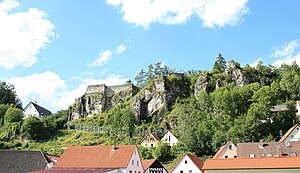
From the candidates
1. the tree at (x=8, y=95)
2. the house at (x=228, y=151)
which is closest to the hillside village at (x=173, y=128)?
the house at (x=228, y=151)

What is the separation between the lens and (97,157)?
42906mm

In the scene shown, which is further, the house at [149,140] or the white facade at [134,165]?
→ the house at [149,140]

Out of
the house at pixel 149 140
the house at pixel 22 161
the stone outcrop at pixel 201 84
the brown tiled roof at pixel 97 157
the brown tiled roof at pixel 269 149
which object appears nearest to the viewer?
the brown tiled roof at pixel 97 157

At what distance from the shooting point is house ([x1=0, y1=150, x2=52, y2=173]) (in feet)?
150

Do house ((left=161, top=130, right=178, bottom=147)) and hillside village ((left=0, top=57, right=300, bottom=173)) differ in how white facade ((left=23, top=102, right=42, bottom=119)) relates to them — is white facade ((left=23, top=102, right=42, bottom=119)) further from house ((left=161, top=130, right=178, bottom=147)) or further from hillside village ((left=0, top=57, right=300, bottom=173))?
house ((left=161, top=130, right=178, bottom=147))

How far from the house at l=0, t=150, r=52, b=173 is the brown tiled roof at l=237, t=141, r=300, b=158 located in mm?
25423

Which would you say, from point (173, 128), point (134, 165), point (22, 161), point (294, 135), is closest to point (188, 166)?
point (134, 165)

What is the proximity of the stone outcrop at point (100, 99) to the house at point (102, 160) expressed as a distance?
5937cm

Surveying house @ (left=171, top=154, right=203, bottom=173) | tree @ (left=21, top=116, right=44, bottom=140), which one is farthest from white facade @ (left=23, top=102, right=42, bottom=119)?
house @ (left=171, top=154, right=203, bottom=173)

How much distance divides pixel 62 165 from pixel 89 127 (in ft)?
164

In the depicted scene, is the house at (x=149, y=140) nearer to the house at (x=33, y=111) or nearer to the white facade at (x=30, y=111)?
the house at (x=33, y=111)

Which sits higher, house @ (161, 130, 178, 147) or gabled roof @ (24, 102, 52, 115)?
gabled roof @ (24, 102, 52, 115)

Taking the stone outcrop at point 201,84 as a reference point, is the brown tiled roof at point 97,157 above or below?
below

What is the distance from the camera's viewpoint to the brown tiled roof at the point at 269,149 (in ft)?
158
